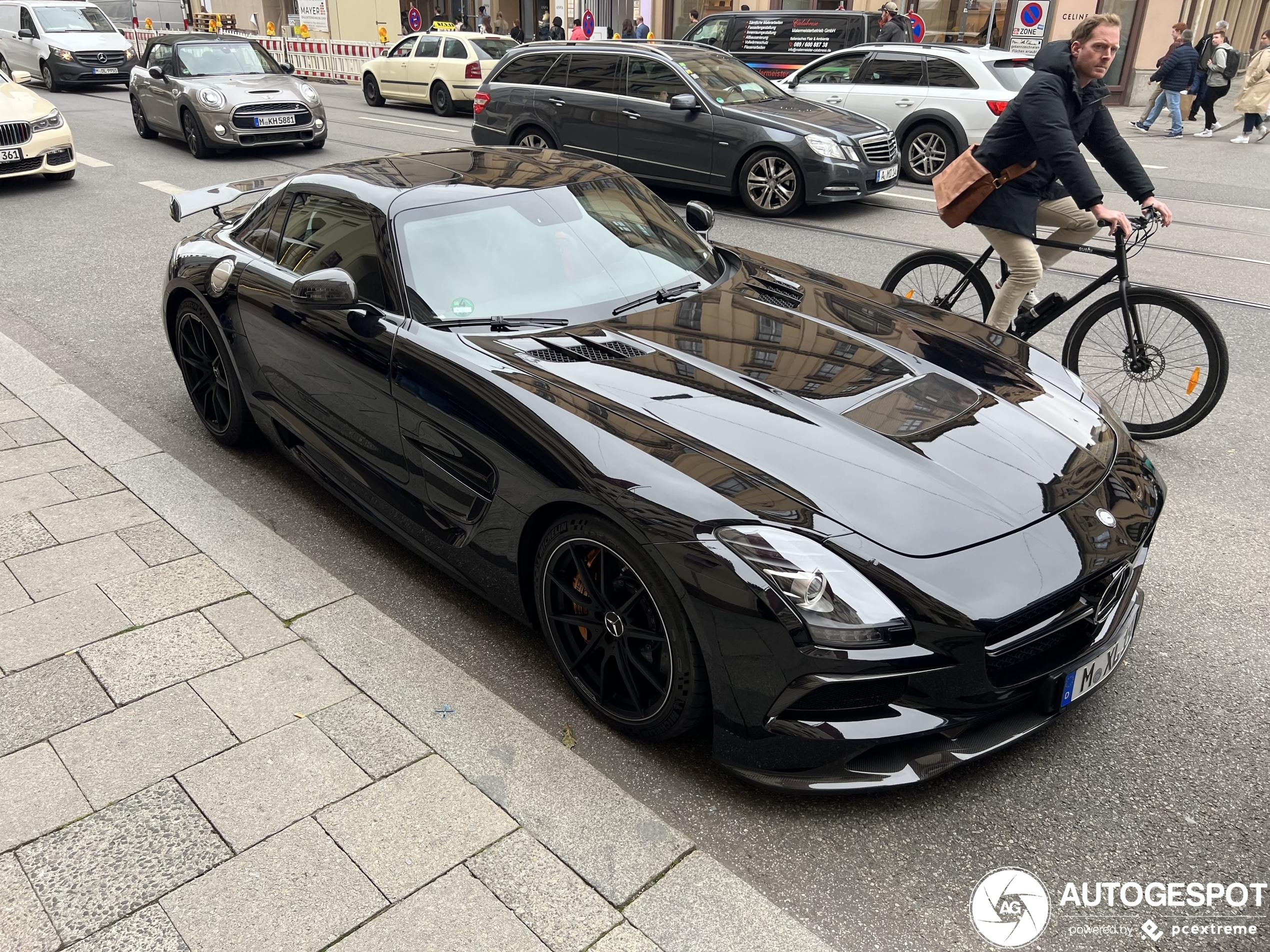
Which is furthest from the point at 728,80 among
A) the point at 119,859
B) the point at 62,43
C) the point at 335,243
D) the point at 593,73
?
the point at 62,43

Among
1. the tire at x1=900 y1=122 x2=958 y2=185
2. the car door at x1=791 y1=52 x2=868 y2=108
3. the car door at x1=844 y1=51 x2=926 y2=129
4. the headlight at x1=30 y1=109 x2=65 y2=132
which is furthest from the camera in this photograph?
the car door at x1=791 y1=52 x2=868 y2=108

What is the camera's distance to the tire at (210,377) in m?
4.62

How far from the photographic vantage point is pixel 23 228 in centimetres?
952

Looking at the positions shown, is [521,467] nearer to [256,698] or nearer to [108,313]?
[256,698]

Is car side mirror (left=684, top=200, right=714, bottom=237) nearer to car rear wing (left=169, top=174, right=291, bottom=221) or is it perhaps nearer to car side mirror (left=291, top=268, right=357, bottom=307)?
car side mirror (left=291, top=268, right=357, bottom=307)

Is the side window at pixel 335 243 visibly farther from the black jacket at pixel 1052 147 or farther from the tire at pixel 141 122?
the tire at pixel 141 122

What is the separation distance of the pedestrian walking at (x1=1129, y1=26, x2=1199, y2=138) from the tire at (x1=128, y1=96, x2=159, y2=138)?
1723 cm

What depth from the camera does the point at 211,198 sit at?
17.7ft

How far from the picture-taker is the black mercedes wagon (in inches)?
400

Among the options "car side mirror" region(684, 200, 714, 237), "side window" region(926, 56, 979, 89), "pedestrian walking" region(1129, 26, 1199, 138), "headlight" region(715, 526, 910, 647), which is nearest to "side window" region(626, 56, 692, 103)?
"side window" region(926, 56, 979, 89)

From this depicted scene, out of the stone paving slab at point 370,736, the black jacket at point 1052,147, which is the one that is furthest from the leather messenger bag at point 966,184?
the stone paving slab at point 370,736

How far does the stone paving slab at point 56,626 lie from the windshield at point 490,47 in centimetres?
1847

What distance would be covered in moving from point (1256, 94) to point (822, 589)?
18.9 m

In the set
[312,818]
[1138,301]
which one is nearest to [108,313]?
[312,818]
